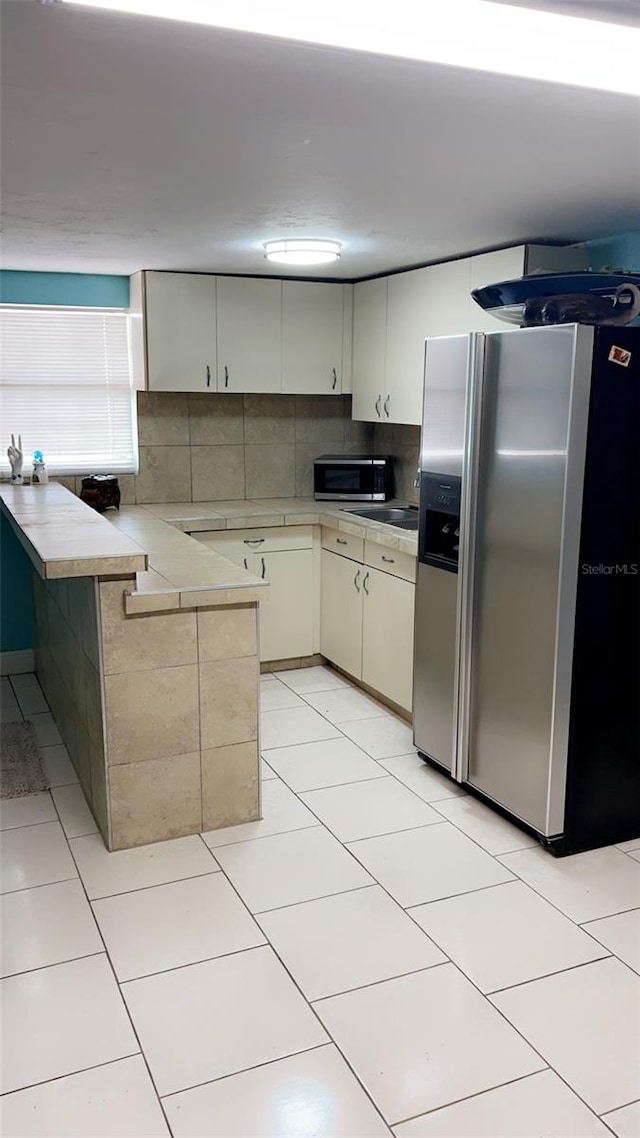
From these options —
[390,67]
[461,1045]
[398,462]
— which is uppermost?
[390,67]

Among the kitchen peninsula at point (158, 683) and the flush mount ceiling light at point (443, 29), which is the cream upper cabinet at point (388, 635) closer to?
the kitchen peninsula at point (158, 683)

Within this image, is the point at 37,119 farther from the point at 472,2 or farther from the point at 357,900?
the point at 357,900

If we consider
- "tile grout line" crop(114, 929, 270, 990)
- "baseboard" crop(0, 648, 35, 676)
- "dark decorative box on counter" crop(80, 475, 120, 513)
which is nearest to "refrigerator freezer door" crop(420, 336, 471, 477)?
"tile grout line" crop(114, 929, 270, 990)

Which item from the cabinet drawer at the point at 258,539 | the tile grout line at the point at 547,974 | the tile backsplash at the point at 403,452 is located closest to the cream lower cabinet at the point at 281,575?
the cabinet drawer at the point at 258,539

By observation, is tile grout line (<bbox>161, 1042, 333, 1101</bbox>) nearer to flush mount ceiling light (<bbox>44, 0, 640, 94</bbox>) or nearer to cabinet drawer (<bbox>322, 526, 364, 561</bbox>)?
flush mount ceiling light (<bbox>44, 0, 640, 94</bbox>)

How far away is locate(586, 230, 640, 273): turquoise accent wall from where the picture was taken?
328 cm

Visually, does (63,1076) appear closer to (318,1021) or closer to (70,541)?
(318,1021)

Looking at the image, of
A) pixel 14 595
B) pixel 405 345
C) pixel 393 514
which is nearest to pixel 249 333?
pixel 405 345

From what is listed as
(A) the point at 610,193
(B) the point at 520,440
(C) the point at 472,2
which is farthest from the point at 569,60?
(B) the point at 520,440

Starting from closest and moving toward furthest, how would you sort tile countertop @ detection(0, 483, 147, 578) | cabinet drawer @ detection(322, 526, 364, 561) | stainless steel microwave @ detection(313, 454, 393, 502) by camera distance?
tile countertop @ detection(0, 483, 147, 578), cabinet drawer @ detection(322, 526, 364, 561), stainless steel microwave @ detection(313, 454, 393, 502)

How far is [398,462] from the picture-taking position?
5.09m

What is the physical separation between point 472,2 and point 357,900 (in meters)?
2.33

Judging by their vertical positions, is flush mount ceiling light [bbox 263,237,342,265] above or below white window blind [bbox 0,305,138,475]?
above

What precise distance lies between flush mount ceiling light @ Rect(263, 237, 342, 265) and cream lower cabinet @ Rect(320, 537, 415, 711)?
1475 mm
